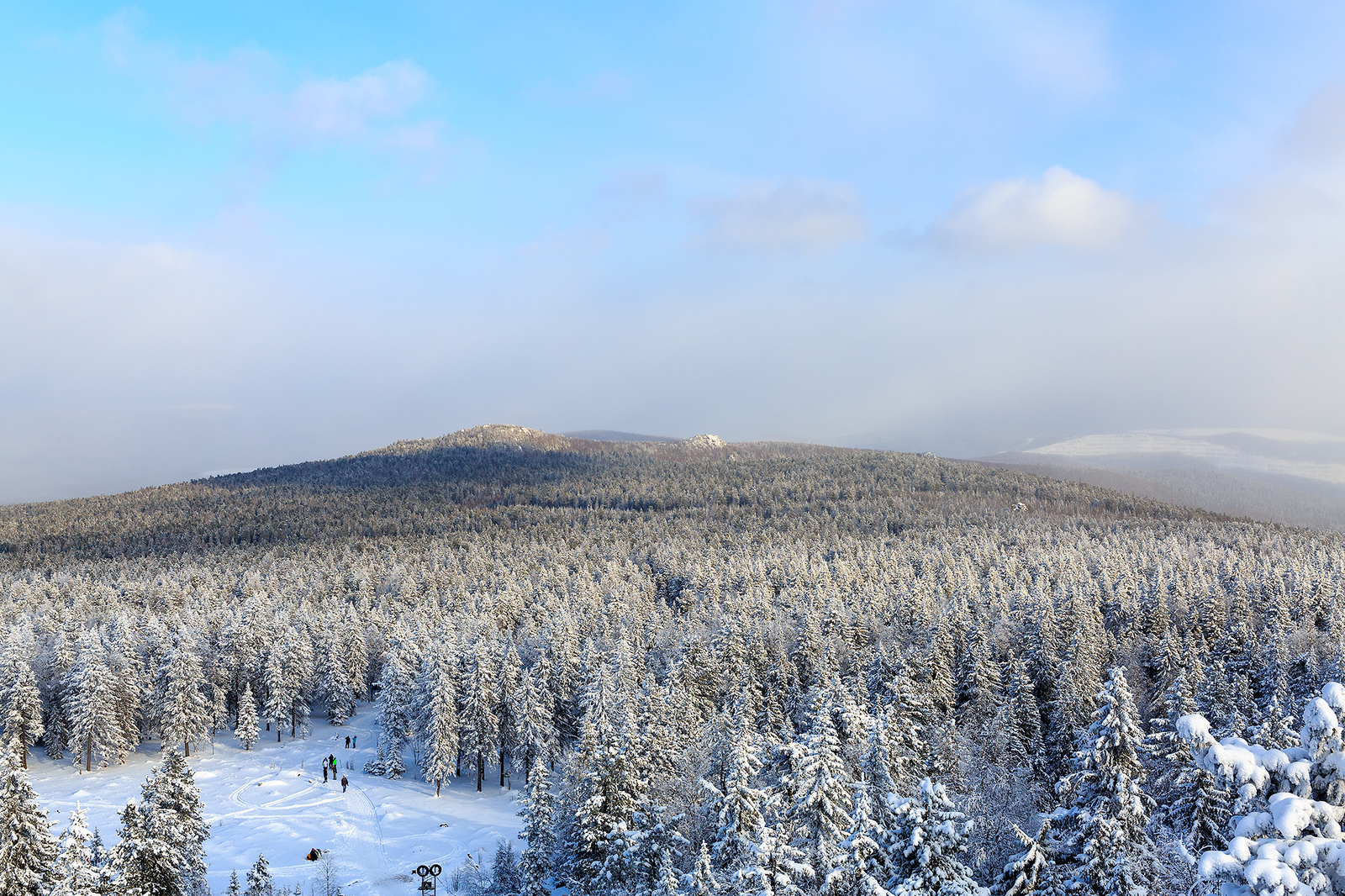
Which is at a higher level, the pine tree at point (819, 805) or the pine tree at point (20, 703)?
the pine tree at point (819, 805)

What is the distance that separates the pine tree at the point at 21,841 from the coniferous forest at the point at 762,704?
82 millimetres

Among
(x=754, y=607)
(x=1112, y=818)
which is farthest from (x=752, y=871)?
(x=754, y=607)

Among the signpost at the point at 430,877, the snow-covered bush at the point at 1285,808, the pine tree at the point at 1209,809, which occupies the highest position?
the snow-covered bush at the point at 1285,808

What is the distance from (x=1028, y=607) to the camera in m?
74.9

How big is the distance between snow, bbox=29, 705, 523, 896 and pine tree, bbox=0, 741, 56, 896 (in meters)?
18.2

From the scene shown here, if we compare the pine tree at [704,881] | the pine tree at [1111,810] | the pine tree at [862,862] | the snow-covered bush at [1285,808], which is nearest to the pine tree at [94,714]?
the pine tree at [704,881]

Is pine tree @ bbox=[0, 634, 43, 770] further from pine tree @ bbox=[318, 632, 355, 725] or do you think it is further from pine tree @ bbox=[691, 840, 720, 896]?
pine tree @ bbox=[691, 840, 720, 896]

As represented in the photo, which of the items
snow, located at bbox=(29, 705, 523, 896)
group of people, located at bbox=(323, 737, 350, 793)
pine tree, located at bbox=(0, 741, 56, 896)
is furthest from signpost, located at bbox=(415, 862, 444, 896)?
pine tree, located at bbox=(0, 741, 56, 896)

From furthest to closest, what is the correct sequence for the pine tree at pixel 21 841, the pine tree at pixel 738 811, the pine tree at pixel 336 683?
1. the pine tree at pixel 336 683
2. the pine tree at pixel 738 811
3. the pine tree at pixel 21 841

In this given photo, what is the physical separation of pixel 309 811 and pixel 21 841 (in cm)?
3177

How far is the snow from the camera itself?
4222 centimetres

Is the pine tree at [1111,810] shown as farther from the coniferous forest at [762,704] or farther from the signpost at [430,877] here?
the signpost at [430,877]

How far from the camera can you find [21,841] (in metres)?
22.4

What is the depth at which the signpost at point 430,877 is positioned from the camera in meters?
38.5
